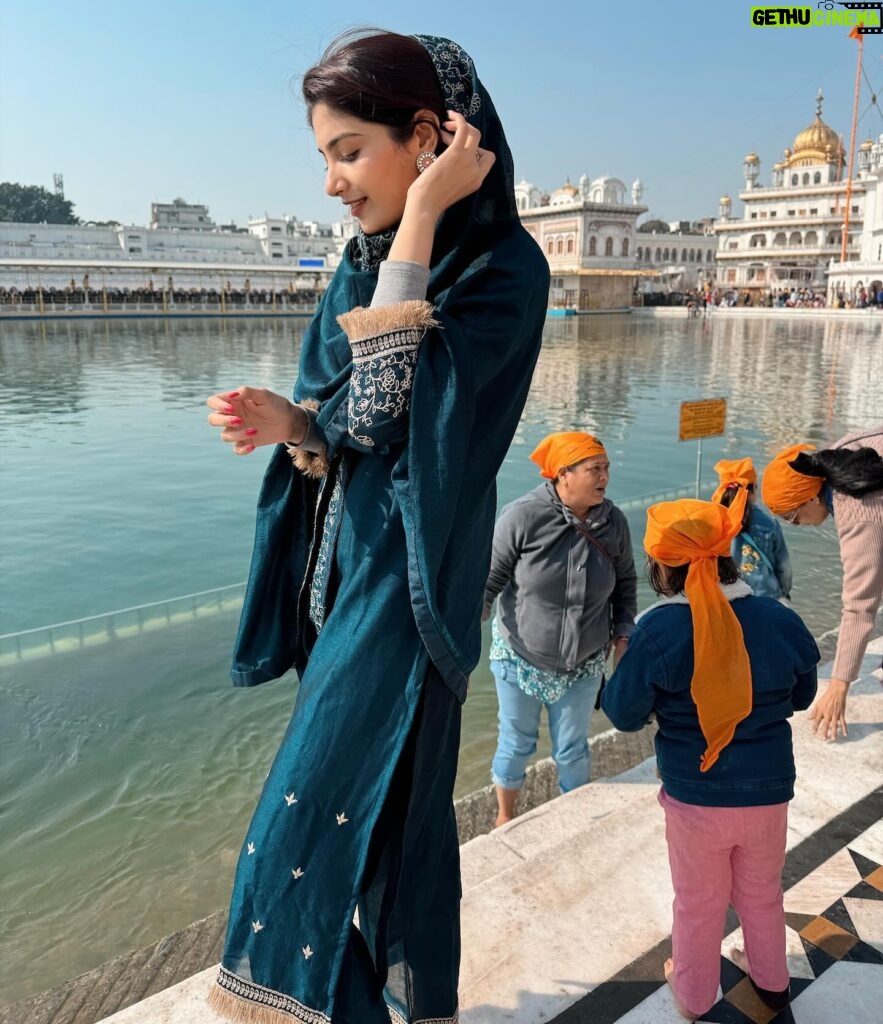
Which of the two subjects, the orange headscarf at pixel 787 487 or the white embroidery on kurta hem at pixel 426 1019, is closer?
the white embroidery on kurta hem at pixel 426 1019

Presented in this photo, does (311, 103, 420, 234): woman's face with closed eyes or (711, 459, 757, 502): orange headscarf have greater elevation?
(311, 103, 420, 234): woman's face with closed eyes

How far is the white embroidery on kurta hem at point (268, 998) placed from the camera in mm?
1021

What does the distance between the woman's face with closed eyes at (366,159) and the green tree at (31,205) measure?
7810cm

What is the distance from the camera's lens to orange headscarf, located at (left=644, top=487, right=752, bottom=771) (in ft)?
5.02

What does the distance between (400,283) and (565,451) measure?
151 centimetres

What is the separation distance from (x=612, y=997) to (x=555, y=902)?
27 cm

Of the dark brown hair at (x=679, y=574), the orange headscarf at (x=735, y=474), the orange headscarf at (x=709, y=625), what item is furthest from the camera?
the orange headscarf at (x=735, y=474)

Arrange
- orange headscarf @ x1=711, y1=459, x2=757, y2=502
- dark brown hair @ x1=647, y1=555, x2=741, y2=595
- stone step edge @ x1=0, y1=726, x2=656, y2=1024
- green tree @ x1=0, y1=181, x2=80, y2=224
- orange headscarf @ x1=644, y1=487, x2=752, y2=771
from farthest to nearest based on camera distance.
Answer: green tree @ x1=0, y1=181, x2=80, y2=224 → orange headscarf @ x1=711, y1=459, x2=757, y2=502 → stone step edge @ x1=0, y1=726, x2=656, y2=1024 → dark brown hair @ x1=647, y1=555, x2=741, y2=595 → orange headscarf @ x1=644, y1=487, x2=752, y2=771

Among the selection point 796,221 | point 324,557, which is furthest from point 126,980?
point 796,221

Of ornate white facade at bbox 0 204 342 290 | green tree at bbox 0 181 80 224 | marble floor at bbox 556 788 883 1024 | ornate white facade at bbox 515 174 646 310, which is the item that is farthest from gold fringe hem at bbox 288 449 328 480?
green tree at bbox 0 181 80 224

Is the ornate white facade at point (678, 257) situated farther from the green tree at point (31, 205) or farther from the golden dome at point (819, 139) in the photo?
the green tree at point (31, 205)

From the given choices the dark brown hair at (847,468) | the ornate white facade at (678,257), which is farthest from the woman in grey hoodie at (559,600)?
the ornate white facade at (678,257)

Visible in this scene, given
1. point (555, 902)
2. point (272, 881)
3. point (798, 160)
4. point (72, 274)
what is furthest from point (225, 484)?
point (798, 160)

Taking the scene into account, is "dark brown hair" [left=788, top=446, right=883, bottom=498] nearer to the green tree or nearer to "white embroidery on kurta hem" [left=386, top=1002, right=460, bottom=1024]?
"white embroidery on kurta hem" [left=386, top=1002, right=460, bottom=1024]
